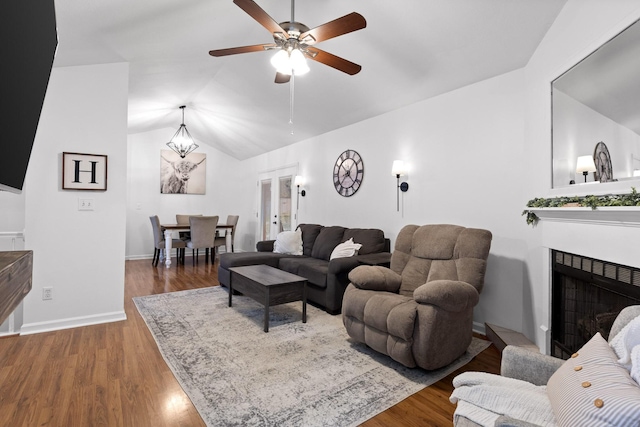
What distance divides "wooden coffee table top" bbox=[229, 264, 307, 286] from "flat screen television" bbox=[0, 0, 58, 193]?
93.5 inches

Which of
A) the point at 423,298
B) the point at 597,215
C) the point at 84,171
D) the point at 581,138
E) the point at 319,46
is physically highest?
the point at 319,46

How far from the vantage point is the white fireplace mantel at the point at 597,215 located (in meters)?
1.62

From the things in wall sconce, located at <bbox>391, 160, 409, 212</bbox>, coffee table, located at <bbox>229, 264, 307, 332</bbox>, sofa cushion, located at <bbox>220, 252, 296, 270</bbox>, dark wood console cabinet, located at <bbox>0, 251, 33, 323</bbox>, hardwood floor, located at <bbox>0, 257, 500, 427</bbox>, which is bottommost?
hardwood floor, located at <bbox>0, 257, 500, 427</bbox>

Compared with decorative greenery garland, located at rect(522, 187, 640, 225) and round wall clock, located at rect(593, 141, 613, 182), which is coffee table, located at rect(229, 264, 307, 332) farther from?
round wall clock, located at rect(593, 141, 613, 182)

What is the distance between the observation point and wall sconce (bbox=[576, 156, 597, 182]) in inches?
79.0

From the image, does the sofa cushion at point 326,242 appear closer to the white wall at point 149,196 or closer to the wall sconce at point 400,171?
the wall sconce at point 400,171

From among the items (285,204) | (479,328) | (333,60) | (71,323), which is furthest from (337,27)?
(285,204)

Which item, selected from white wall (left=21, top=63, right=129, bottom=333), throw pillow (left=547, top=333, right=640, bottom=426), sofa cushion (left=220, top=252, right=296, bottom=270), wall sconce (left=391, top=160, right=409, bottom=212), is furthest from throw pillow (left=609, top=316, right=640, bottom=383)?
white wall (left=21, top=63, right=129, bottom=333)

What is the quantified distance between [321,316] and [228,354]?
1201 millimetres

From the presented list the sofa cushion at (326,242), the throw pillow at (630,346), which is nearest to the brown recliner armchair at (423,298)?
the throw pillow at (630,346)

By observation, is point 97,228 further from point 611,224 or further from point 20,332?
point 611,224

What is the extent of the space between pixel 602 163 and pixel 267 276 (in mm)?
2841

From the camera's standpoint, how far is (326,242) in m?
4.49

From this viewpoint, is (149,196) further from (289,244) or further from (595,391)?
(595,391)
